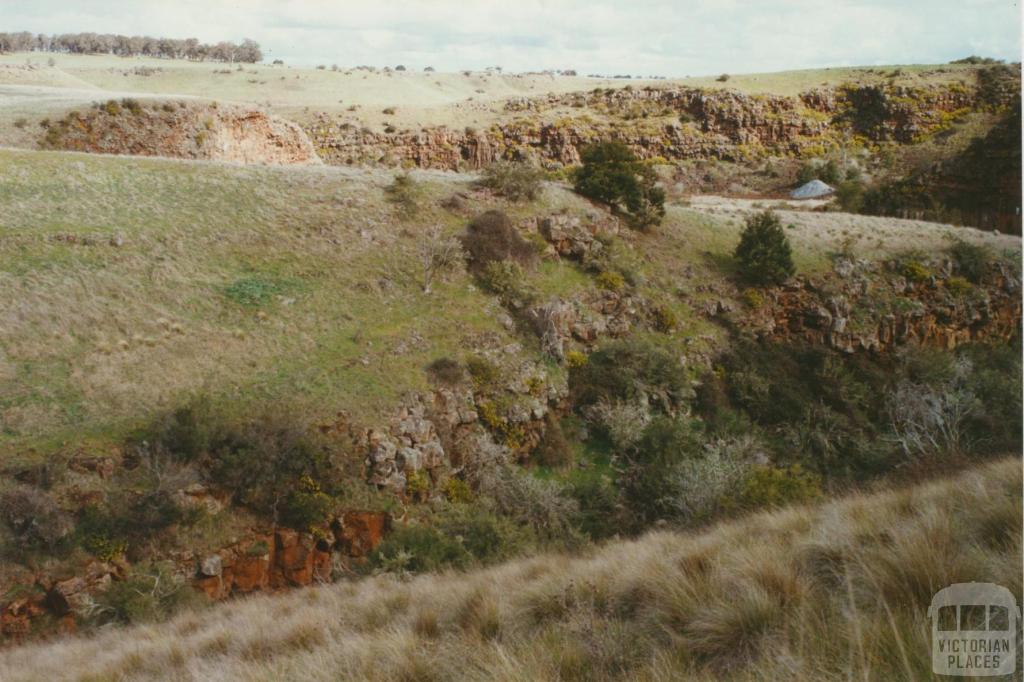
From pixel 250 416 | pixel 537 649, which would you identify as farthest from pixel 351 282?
pixel 537 649

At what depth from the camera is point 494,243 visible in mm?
21422

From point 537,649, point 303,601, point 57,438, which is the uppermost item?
point 537,649

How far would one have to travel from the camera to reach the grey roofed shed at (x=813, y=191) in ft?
147

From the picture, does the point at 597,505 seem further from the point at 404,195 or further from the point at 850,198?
the point at 850,198

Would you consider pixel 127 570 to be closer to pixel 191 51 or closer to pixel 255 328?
pixel 255 328

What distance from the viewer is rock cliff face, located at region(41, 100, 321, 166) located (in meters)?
29.8

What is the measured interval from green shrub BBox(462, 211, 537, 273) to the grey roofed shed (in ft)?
108

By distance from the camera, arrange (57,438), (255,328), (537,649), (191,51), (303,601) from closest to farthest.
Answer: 1. (537,649)
2. (303,601)
3. (57,438)
4. (255,328)
5. (191,51)

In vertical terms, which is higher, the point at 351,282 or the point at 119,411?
the point at 351,282

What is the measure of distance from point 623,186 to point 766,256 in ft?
22.5

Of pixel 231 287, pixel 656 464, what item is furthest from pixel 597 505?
pixel 231 287

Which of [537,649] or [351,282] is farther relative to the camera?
[351,282]

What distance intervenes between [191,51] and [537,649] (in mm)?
118112

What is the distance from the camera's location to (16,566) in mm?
10016
